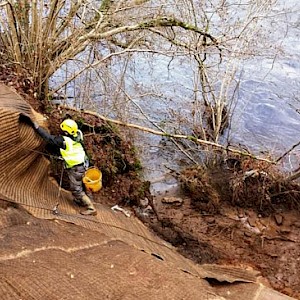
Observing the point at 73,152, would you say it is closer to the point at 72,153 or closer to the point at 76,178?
the point at 72,153

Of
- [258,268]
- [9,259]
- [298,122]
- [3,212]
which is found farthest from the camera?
[298,122]

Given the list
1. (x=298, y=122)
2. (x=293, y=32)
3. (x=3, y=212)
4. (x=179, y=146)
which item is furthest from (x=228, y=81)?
(x=3, y=212)

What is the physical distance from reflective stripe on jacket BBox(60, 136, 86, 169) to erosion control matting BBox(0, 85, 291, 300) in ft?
1.69

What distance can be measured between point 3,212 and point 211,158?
19.4 feet

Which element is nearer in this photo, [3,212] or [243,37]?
[3,212]

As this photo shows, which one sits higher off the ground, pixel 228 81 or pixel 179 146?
pixel 228 81

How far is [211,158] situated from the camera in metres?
10.5

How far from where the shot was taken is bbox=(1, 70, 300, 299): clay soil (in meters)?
8.57

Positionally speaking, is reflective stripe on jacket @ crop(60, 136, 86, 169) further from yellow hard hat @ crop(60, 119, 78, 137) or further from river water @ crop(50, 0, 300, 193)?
river water @ crop(50, 0, 300, 193)

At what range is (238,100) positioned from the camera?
13.1 metres

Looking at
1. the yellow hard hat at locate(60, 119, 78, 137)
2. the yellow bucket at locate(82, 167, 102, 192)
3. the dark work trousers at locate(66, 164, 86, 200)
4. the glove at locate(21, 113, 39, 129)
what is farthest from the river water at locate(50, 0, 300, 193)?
the yellow hard hat at locate(60, 119, 78, 137)

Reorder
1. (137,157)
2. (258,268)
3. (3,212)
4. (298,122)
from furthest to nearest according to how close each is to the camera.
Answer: (298,122) < (137,157) < (258,268) < (3,212)

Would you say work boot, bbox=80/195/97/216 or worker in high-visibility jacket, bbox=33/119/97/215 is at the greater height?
worker in high-visibility jacket, bbox=33/119/97/215

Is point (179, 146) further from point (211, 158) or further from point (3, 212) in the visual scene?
point (3, 212)
